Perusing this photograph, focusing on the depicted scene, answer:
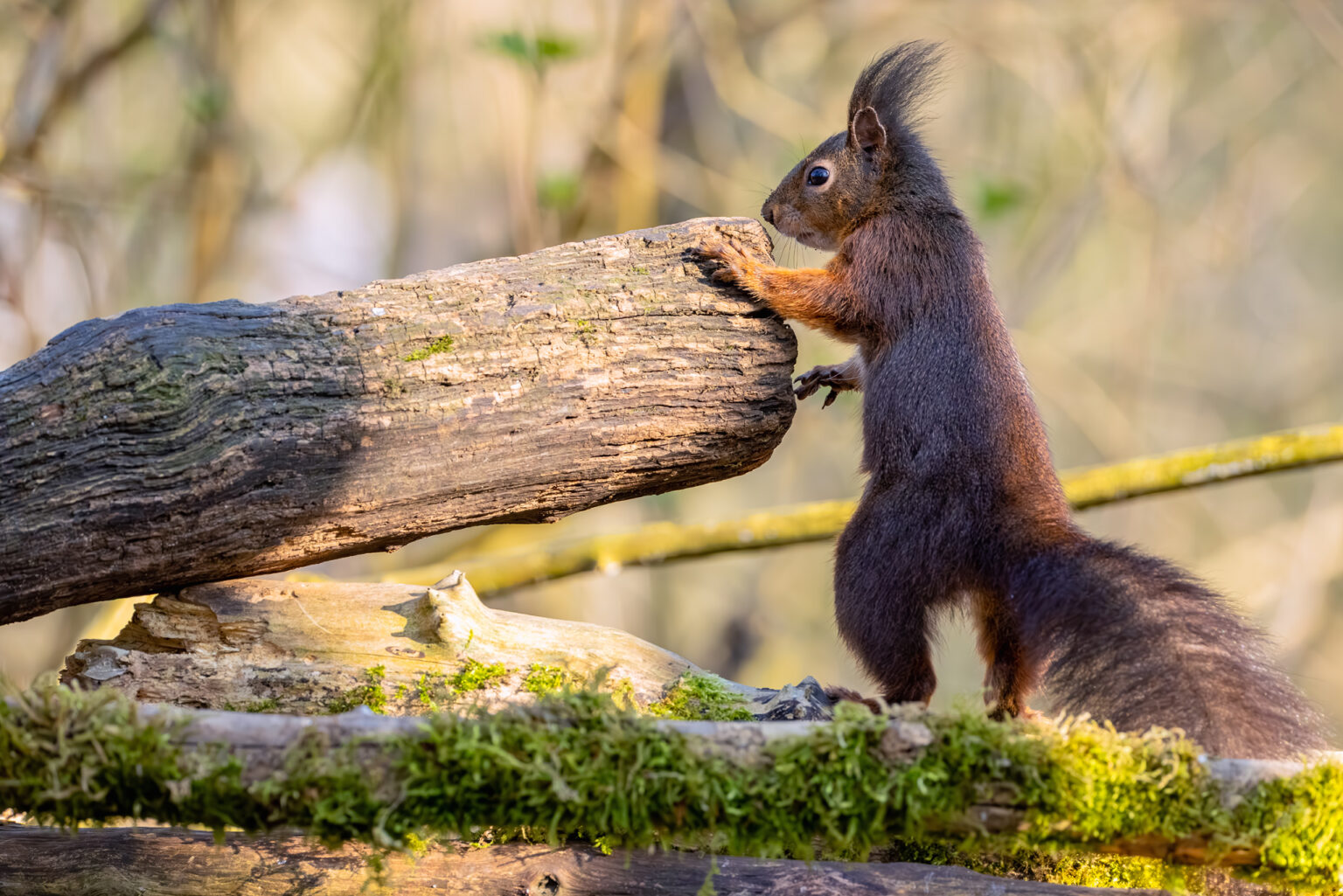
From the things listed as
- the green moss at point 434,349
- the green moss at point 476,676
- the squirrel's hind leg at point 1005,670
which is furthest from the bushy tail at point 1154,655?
the green moss at point 434,349

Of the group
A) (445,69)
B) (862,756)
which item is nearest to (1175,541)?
(445,69)

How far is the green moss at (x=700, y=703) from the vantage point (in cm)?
290

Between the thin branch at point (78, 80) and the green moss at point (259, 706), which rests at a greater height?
the thin branch at point (78, 80)

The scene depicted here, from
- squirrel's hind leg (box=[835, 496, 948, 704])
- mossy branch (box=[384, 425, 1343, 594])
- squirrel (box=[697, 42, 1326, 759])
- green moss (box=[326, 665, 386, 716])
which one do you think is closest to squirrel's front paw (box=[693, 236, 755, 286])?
squirrel (box=[697, 42, 1326, 759])

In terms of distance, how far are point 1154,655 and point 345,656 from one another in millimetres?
2016

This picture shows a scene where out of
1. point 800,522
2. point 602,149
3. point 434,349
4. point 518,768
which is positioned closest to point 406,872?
point 518,768

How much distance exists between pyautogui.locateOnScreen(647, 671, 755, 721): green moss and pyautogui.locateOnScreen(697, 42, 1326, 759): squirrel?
0.38 m

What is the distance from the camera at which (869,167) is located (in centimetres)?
365

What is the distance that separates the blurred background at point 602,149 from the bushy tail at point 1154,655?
230 centimetres

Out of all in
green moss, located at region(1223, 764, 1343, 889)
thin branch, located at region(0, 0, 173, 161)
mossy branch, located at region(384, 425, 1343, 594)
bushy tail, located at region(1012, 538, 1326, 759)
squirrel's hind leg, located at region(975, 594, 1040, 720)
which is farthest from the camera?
thin branch, located at region(0, 0, 173, 161)

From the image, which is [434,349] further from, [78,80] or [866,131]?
[78,80]

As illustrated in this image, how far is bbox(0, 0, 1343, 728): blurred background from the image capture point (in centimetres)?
652

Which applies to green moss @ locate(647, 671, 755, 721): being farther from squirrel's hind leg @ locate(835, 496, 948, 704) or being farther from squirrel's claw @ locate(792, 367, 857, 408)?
squirrel's claw @ locate(792, 367, 857, 408)

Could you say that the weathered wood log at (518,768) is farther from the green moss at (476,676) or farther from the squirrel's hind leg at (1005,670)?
the squirrel's hind leg at (1005,670)
